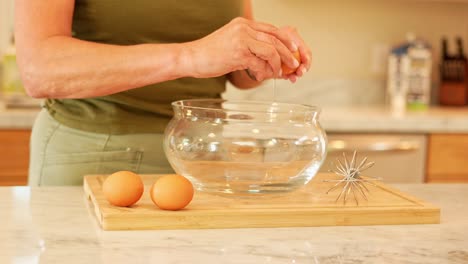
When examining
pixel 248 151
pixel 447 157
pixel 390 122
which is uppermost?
pixel 248 151

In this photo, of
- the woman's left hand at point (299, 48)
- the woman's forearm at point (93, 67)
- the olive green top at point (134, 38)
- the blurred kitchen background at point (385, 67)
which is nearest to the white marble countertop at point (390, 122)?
the blurred kitchen background at point (385, 67)

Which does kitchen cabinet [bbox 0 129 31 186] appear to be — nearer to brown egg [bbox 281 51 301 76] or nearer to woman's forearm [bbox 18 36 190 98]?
woman's forearm [bbox 18 36 190 98]

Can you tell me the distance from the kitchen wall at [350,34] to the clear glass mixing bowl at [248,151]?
6.16 feet

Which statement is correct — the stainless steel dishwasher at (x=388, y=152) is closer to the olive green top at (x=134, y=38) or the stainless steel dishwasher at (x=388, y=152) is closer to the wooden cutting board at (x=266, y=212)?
the olive green top at (x=134, y=38)

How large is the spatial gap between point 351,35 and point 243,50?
2098 mm

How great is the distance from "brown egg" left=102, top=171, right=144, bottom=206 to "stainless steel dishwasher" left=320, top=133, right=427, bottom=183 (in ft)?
4.83

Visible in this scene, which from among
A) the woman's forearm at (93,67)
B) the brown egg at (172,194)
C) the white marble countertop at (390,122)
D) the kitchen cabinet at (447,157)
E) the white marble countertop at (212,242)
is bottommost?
the kitchen cabinet at (447,157)

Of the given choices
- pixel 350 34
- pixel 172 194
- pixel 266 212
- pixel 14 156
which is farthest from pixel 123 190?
pixel 350 34

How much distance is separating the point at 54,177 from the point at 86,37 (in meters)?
0.29

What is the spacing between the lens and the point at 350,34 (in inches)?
127

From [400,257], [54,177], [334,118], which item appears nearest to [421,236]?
[400,257]

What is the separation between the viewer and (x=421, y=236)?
1086mm

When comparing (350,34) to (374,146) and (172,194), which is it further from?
(172,194)

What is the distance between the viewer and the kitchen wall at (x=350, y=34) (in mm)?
→ 3146
